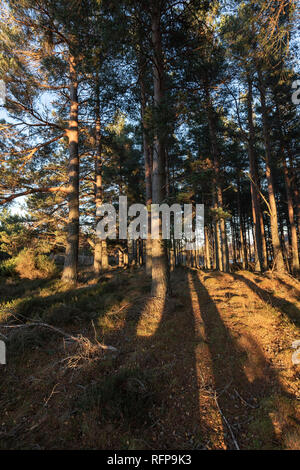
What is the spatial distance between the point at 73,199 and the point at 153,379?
8958 mm

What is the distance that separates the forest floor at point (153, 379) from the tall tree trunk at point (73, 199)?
11.8 feet

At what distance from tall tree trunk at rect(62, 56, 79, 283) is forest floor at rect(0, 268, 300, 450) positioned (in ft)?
11.8

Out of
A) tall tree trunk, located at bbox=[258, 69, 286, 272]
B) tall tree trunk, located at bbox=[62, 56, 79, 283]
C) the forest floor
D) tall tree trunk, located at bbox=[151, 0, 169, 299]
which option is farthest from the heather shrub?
tall tree trunk, located at bbox=[258, 69, 286, 272]

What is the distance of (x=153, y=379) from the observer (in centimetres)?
330

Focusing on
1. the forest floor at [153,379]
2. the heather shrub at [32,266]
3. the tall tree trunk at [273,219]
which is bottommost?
the forest floor at [153,379]

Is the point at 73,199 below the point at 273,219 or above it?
above

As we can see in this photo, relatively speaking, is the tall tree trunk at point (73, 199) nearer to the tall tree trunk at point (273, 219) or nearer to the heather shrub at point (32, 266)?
the heather shrub at point (32, 266)

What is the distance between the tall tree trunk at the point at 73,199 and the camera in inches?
383

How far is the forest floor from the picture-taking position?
8.28 feet

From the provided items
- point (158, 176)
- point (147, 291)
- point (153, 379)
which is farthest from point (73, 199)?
point (153, 379)

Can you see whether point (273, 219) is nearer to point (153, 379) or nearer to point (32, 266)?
point (153, 379)

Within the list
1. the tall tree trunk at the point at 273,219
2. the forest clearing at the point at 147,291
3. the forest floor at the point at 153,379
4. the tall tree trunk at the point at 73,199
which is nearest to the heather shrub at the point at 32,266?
the forest clearing at the point at 147,291

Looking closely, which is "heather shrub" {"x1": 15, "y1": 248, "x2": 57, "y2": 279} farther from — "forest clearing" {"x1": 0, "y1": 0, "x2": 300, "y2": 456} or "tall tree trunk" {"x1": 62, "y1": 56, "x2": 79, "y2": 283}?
"tall tree trunk" {"x1": 62, "y1": 56, "x2": 79, "y2": 283}
